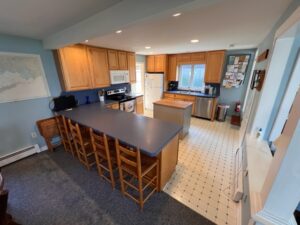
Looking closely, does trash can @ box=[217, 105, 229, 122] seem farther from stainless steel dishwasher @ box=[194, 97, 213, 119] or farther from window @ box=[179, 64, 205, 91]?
window @ box=[179, 64, 205, 91]

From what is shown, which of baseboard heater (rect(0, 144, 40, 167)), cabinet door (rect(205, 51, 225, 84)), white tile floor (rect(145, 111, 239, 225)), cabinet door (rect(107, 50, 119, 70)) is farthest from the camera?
cabinet door (rect(205, 51, 225, 84))

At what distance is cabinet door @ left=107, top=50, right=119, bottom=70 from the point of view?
3.44 m

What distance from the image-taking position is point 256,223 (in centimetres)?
89

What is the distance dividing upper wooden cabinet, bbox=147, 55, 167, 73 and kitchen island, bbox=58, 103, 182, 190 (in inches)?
135

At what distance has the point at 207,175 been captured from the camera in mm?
2156

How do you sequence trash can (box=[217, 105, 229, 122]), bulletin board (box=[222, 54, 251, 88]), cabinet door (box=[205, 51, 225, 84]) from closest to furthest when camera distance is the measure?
bulletin board (box=[222, 54, 251, 88]) < cabinet door (box=[205, 51, 225, 84]) < trash can (box=[217, 105, 229, 122])

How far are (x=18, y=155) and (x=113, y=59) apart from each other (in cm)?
302

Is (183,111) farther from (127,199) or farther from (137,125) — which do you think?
(127,199)

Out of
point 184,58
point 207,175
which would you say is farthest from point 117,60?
point 207,175

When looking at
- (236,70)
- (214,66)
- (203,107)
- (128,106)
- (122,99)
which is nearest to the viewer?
(122,99)

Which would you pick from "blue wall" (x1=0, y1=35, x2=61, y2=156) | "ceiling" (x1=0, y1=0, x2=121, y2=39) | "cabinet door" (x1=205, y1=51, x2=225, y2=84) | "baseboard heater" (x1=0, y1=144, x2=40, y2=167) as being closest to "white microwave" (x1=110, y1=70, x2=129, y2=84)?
"blue wall" (x1=0, y1=35, x2=61, y2=156)

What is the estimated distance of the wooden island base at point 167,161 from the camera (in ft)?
5.59

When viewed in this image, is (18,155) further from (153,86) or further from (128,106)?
(153,86)

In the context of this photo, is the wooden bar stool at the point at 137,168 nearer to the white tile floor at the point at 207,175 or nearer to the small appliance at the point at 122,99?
the white tile floor at the point at 207,175
